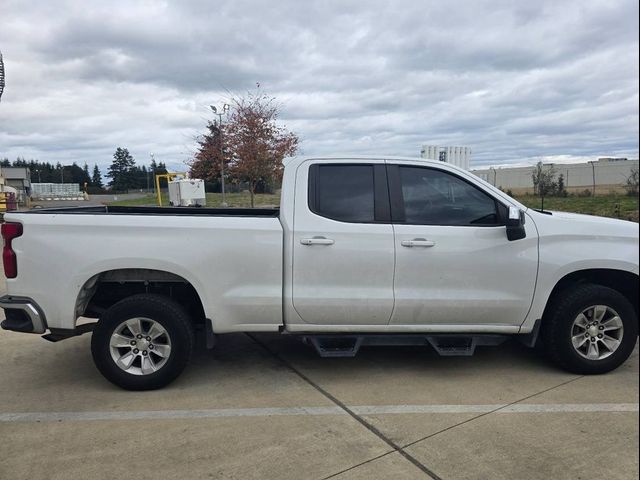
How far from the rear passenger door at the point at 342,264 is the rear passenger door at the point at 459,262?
0.12 meters

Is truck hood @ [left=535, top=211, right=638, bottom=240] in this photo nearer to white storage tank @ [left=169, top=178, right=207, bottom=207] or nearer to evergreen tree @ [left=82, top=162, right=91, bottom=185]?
white storage tank @ [left=169, top=178, right=207, bottom=207]

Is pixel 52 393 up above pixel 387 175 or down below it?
below

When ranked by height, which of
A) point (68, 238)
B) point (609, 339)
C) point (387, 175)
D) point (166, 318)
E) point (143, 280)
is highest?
point (387, 175)

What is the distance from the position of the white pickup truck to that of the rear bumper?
0.04 feet

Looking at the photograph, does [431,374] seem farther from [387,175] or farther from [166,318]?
[166,318]

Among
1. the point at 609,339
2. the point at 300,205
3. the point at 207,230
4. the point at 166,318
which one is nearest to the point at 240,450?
the point at 166,318

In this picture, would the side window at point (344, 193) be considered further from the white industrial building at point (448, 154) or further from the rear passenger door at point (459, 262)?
the white industrial building at point (448, 154)

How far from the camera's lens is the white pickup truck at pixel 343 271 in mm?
4074

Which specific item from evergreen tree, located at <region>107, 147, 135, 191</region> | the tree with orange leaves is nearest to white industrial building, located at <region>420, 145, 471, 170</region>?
the tree with orange leaves

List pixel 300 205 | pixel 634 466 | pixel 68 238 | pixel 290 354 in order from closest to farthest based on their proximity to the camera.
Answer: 1. pixel 634 466
2. pixel 68 238
3. pixel 300 205
4. pixel 290 354

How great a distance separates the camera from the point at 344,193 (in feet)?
14.4

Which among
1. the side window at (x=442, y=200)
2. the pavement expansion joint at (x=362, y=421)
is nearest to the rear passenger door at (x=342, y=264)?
the side window at (x=442, y=200)

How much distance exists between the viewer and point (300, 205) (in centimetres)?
431

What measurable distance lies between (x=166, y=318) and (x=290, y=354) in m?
1.46
